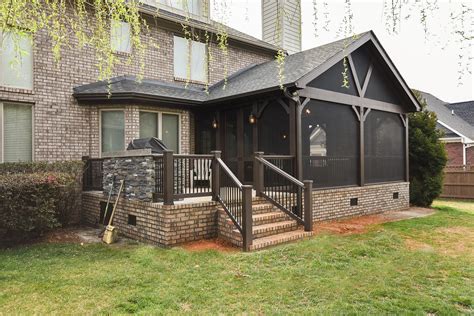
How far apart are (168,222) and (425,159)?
10298 mm

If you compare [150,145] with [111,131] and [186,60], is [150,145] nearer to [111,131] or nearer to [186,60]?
[111,131]

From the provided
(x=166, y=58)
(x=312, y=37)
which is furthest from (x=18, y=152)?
(x=312, y=37)

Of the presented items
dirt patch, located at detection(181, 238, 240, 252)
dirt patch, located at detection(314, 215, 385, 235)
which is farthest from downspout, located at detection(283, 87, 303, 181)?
dirt patch, located at detection(181, 238, 240, 252)

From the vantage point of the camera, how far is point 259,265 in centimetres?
495

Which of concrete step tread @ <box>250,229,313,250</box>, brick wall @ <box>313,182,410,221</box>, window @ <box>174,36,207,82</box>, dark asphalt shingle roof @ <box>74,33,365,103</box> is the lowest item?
concrete step tread @ <box>250,229,313,250</box>

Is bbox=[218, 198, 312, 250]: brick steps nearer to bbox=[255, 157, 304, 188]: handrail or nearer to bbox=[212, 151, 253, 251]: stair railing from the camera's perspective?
bbox=[212, 151, 253, 251]: stair railing

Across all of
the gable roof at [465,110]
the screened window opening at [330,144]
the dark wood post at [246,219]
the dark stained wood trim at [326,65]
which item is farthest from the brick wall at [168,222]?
the gable roof at [465,110]

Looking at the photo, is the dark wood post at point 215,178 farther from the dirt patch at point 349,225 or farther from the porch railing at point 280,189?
the dirt patch at point 349,225

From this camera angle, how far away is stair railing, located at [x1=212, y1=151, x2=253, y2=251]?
575 cm

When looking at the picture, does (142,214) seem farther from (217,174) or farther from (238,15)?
(238,15)

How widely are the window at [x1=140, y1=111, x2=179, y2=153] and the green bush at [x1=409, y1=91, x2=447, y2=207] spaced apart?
8788mm

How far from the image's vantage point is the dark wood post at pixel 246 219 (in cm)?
571

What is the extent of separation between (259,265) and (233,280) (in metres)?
0.70

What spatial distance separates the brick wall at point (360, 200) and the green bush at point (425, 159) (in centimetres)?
77
